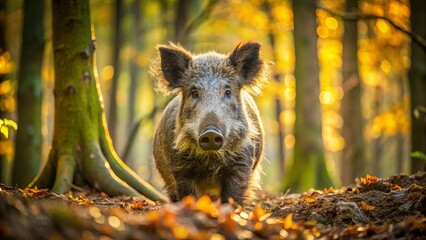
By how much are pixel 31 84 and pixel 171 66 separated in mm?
5729

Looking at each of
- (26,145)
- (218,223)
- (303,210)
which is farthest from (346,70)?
(218,223)

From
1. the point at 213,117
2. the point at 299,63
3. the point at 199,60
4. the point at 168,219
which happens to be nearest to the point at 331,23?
the point at 299,63

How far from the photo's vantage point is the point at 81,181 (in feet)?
26.5

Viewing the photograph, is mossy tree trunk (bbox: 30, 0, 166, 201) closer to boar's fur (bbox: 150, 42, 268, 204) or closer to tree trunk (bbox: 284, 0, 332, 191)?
boar's fur (bbox: 150, 42, 268, 204)

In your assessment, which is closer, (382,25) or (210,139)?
(210,139)

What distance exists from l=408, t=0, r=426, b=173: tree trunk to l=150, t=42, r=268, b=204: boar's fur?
436 centimetres

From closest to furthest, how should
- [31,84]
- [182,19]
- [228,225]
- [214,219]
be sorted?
[228,225], [214,219], [31,84], [182,19]

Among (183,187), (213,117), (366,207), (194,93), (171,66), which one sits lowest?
(366,207)

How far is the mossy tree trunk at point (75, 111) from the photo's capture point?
7957 millimetres

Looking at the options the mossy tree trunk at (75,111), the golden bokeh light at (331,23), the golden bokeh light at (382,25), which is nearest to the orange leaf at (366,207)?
the mossy tree trunk at (75,111)

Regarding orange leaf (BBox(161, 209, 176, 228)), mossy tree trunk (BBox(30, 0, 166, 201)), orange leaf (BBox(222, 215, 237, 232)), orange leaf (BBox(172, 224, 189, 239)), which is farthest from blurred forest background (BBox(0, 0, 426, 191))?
orange leaf (BBox(172, 224, 189, 239))

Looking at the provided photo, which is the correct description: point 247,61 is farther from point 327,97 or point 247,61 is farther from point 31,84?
point 327,97

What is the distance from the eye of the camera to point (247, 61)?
734 centimetres

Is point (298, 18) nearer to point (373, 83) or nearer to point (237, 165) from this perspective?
point (237, 165)
